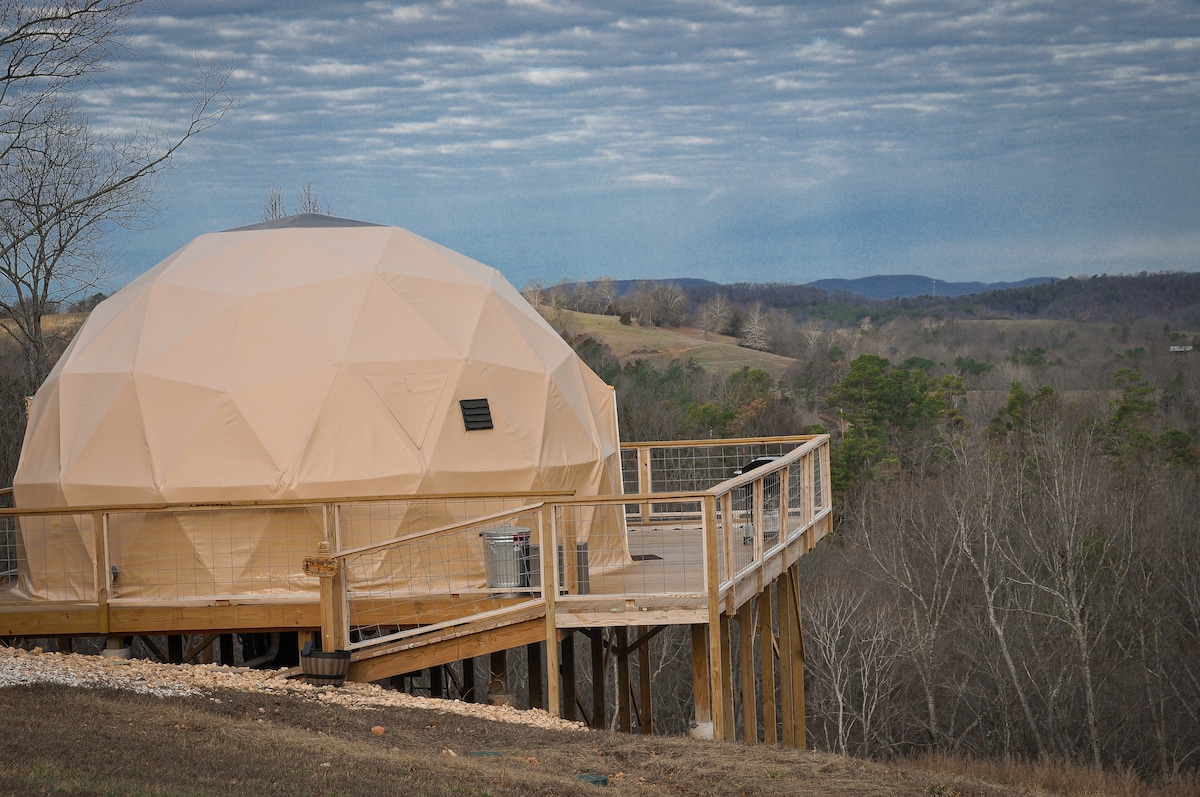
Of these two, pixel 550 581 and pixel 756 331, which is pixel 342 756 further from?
pixel 756 331

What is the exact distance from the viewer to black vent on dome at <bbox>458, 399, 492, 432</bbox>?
14.6m

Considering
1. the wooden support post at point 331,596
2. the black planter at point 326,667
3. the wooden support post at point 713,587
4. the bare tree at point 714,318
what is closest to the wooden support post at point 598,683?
the wooden support post at point 713,587

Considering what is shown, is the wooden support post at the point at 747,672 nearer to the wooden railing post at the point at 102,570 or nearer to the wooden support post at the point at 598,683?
the wooden support post at the point at 598,683

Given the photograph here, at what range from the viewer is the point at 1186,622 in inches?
1467

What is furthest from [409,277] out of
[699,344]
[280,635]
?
[699,344]

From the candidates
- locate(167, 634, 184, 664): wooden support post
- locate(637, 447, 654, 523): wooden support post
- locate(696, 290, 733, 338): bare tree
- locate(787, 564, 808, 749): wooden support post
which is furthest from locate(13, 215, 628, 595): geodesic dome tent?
locate(696, 290, 733, 338): bare tree

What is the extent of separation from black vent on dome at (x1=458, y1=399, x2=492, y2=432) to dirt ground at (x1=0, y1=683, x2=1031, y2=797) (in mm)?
4363

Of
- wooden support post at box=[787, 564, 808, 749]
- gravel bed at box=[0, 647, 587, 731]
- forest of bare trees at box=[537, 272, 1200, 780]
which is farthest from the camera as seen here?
forest of bare trees at box=[537, 272, 1200, 780]

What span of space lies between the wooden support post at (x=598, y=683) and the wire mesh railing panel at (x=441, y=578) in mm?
3979

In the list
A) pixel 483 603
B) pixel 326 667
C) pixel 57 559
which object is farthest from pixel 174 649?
pixel 326 667

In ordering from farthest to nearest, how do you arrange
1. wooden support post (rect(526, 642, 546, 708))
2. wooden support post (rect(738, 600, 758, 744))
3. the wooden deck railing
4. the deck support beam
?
the deck support beam → wooden support post (rect(526, 642, 546, 708)) → wooden support post (rect(738, 600, 758, 744)) → the wooden deck railing

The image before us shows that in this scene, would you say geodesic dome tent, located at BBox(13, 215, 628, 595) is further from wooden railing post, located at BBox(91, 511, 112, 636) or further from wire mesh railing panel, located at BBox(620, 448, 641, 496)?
wire mesh railing panel, located at BBox(620, 448, 641, 496)

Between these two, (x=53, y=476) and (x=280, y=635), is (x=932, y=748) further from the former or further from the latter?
(x=53, y=476)

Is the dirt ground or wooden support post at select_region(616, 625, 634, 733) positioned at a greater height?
the dirt ground
